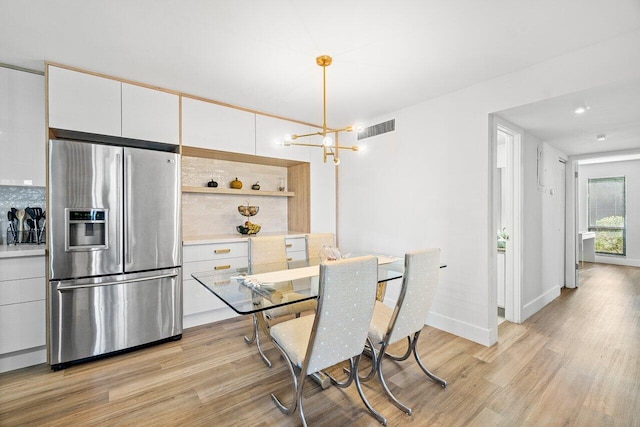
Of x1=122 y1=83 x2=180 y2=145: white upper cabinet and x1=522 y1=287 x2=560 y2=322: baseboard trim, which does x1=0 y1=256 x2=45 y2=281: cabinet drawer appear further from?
x1=522 y1=287 x2=560 y2=322: baseboard trim

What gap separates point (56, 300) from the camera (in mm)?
2264

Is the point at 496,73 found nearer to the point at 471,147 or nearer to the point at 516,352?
the point at 471,147

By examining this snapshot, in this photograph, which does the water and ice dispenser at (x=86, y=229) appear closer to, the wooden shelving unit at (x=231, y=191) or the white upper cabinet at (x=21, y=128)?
the white upper cabinet at (x=21, y=128)

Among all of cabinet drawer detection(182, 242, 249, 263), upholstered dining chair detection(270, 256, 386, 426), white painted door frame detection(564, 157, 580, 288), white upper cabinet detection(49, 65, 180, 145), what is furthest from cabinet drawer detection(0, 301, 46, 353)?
white painted door frame detection(564, 157, 580, 288)

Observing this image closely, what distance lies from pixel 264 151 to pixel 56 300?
240cm

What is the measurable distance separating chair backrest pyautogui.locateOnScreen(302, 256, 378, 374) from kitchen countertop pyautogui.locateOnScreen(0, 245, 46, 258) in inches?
92.4

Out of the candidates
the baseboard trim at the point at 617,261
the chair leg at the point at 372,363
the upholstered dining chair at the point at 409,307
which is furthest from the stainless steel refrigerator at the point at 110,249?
the baseboard trim at the point at 617,261

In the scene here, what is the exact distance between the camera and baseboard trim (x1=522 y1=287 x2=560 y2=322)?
3.24m

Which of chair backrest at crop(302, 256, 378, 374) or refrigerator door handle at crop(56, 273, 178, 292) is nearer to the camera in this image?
chair backrest at crop(302, 256, 378, 374)

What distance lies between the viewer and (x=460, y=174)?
2820mm

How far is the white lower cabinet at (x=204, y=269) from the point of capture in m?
2.97

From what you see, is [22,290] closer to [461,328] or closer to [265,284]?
[265,284]

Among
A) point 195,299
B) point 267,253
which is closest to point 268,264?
point 267,253

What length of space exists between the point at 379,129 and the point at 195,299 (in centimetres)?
296
